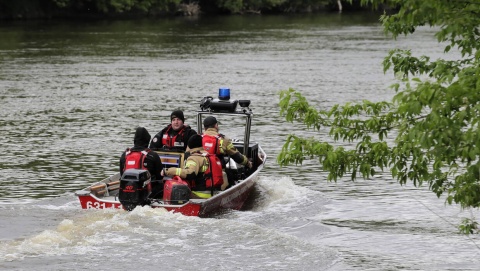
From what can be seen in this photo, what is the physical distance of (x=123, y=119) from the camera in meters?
27.8

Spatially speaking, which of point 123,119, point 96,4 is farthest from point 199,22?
point 123,119

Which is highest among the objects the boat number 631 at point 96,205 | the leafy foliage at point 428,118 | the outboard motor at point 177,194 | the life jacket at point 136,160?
the leafy foliage at point 428,118

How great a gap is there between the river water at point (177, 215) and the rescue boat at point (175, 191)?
0.20m

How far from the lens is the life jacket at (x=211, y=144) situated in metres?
15.8

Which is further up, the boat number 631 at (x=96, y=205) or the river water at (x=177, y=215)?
the boat number 631 at (x=96, y=205)

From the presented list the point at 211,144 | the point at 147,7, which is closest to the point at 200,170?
the point at 211,144

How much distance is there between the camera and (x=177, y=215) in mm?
14227

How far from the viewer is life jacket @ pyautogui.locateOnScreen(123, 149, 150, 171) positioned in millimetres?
14773

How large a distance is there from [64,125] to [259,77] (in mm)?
13987

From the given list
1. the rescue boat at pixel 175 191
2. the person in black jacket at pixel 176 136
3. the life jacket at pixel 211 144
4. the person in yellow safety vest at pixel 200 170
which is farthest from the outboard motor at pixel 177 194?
the person in black jacket at pixel 176 136

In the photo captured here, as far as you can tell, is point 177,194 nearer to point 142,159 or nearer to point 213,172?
point 142,159

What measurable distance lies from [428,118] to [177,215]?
7.01 meters

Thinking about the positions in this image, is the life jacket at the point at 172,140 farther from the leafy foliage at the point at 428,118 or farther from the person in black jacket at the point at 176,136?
the leafy foliage at the point at 428,118

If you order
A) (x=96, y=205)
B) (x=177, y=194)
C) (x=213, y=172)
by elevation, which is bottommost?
(x=96, y=205)
